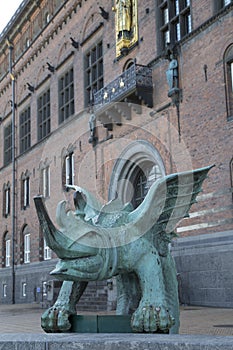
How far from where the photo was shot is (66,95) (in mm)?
31547

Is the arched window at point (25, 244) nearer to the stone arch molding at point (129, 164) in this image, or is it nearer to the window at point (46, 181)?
the window at point (46, 181)

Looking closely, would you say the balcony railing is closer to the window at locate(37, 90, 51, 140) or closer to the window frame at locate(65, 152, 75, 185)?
the window frame at locate(65, 152, 75, 185)

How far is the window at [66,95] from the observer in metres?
30.7

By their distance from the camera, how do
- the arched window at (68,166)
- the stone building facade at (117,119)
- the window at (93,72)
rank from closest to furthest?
1. the stone building facade at (117,119)
2. the window at (93,72)
3. the arched window at (68,166)

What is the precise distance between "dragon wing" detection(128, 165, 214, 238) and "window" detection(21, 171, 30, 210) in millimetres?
30943

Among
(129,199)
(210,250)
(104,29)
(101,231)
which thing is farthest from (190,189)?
(104,29)

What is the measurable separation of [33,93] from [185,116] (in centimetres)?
1885

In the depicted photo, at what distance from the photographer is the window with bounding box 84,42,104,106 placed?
27469 millimetres

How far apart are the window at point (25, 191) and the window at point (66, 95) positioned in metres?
6.53

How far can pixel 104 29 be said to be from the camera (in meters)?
27.0

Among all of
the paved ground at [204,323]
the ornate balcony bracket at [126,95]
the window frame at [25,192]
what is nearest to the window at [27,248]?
the window frame at [25,192]

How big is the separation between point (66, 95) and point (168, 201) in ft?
87.3

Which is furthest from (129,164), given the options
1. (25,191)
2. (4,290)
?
(4,290)

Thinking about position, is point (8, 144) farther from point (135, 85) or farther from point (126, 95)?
point (135, 85)
